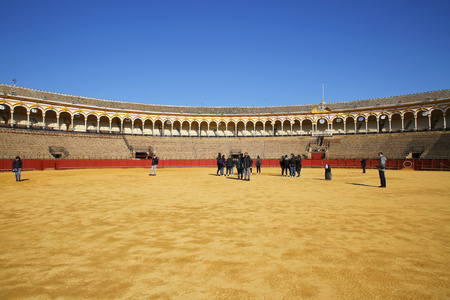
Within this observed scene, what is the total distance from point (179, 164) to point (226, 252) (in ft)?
115

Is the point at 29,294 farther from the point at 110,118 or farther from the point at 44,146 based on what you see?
the point at 110,118

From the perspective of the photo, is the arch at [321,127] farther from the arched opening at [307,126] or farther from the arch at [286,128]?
the arch at [286,128]

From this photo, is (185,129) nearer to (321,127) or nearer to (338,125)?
(321,127)

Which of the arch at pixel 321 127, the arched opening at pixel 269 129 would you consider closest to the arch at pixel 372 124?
the arch at pixel 321 127

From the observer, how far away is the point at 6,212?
7496mm

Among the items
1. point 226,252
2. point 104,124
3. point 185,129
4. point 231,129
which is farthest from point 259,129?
point 226,252

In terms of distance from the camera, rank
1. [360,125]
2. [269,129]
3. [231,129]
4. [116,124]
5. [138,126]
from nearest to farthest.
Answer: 1. [360,125]
2. [116,124]
3. [138,126]
4. [269,129]
5. [231,129]

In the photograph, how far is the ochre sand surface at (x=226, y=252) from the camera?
320 cm

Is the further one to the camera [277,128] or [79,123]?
[277,128]

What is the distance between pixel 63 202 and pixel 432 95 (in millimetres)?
54434

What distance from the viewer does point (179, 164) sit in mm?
38875

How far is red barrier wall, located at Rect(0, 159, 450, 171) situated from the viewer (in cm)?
2909

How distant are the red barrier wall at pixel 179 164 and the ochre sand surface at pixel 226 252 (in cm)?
2551

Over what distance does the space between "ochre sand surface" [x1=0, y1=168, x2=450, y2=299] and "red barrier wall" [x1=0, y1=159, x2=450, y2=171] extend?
83.7 ft
